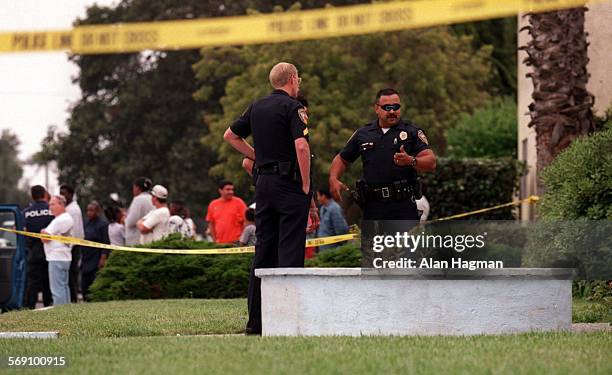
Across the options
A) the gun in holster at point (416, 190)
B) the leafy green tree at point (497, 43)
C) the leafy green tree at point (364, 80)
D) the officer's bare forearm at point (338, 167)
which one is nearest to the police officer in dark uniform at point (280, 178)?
the officer's bare forearm at point (338, 167)

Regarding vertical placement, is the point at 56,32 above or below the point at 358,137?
above

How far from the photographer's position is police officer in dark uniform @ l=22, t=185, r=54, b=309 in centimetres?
2008

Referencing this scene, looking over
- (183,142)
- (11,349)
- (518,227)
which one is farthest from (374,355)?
(183,142)

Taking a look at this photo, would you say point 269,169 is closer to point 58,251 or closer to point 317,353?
point 317,353

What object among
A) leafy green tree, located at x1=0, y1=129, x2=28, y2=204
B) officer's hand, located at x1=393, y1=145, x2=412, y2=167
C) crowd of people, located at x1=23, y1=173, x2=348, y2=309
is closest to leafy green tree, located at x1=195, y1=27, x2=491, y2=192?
crowd of people, located at x1=23, y1=173, x2=348, y2=309

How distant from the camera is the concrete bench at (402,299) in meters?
9.85

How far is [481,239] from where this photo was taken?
1140 cm

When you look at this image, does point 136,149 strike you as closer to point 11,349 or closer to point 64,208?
point 64,208

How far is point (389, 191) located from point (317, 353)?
3071 millimetres

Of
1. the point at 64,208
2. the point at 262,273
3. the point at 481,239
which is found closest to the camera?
the point at 262,273

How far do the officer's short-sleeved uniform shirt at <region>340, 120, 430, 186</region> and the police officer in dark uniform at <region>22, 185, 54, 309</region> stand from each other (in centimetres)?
951

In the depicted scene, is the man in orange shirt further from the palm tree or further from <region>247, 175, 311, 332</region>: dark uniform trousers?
<region>247, 175, 311, 332</region>: dark uniform trousers

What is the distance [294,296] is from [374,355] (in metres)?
1.69

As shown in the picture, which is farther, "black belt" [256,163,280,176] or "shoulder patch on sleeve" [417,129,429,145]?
"shoulder patch on sleeve" [417,129,429,145]
